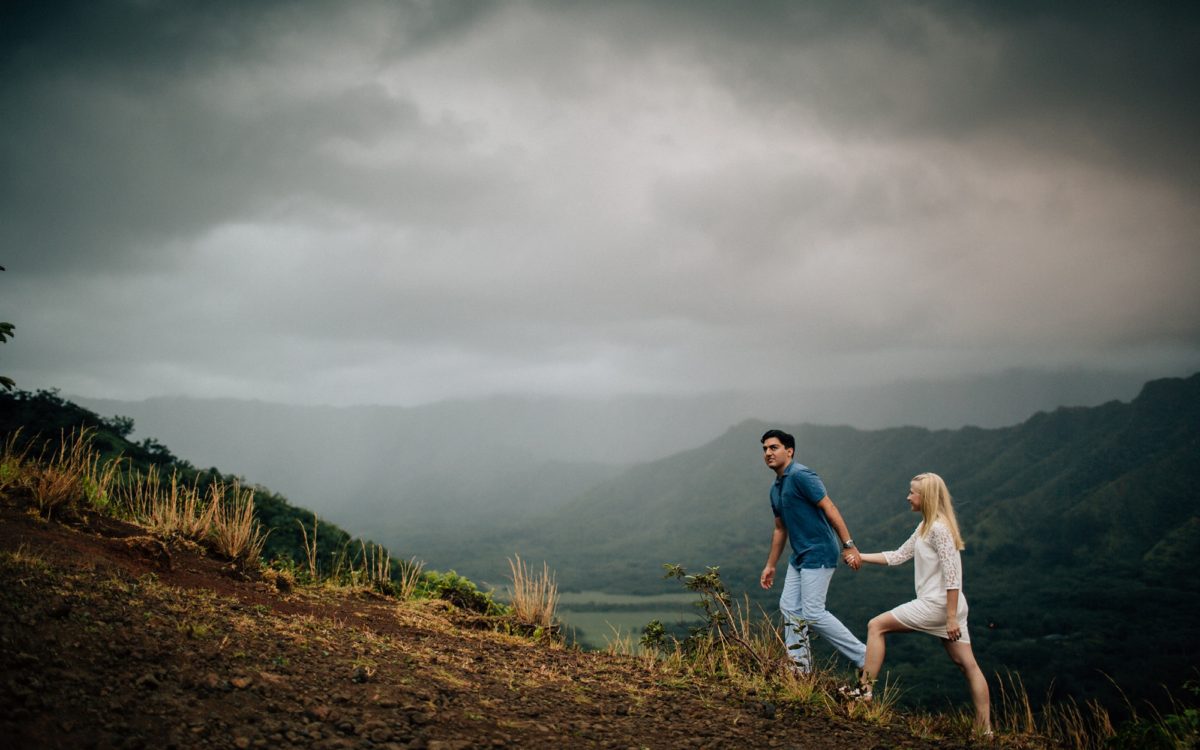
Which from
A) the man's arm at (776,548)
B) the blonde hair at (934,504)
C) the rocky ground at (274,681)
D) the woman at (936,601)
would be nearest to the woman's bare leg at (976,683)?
the woman at (936,601)

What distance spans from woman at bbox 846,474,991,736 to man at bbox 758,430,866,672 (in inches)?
16.3

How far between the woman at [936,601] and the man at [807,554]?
0.41 meters

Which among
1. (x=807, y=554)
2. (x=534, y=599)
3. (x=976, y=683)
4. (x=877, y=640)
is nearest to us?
(x=976, y=683)

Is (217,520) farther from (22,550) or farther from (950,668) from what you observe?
(950,668)

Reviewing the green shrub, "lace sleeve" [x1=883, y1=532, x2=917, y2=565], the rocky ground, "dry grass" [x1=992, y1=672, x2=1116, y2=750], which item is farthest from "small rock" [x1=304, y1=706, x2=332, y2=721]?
"dry grass" [x1=992, y1=672, x2=1116, y2=750]

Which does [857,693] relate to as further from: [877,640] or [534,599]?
[534,599]

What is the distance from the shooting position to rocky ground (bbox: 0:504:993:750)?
319cm

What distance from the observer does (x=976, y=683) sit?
549 cm

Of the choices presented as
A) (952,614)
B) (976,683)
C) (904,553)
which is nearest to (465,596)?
(904,553)

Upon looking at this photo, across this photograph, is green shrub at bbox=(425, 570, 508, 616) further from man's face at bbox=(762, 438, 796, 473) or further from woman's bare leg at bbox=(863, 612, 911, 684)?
woman's bare leg at bbox=(863, 612, 911, 684)

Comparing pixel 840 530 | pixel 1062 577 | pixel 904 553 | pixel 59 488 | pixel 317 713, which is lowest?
pixel 1062 577

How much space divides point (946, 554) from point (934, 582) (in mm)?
295

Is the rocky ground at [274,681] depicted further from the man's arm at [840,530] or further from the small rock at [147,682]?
the man's arm at [840,530]

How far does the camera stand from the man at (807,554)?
618 cm
